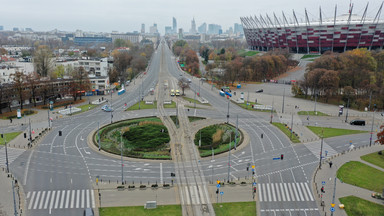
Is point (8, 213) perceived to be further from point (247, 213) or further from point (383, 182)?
point (383, 182)

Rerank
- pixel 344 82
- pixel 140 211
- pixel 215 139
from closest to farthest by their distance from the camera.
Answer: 1. pixel 140 211
2. pixel 215 139
3. pixel 344 82

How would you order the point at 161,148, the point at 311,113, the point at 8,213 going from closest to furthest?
the point at 8,213
the point at 161,148
the point at 311,113

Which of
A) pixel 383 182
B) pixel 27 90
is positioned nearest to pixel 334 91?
pixel 383 182

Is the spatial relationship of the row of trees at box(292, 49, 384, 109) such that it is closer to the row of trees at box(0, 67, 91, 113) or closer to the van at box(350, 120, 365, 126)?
the van at box(350, 120, 365, 126)

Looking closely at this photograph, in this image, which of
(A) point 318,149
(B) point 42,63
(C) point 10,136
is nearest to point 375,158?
(A) point 318,149

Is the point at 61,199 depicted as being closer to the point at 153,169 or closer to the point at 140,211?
the point at 140,211

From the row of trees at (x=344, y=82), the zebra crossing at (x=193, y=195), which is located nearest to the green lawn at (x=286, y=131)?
the zebra crossing at (x=193, y=195)

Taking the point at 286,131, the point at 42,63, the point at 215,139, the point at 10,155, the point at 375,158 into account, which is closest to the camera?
the point at 10,155
